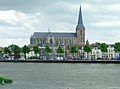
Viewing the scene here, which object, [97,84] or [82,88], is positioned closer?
[82,88]

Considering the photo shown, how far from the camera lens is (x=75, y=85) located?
80.8 metres

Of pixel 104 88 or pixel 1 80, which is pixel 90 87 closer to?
pixel 104 88

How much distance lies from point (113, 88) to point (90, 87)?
343 centimetres

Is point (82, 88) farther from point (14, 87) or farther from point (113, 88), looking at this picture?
point (14, 87)

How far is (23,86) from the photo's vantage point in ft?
254

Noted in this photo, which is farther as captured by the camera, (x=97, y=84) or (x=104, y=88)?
(x=97, y=84)

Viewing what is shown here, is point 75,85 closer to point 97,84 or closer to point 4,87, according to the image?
point 97,84

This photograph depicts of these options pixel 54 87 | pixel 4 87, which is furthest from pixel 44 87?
pixel 4 87

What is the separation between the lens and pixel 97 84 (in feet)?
271

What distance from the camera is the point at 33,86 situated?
7781cm

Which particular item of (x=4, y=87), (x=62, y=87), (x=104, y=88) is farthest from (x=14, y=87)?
(x=104, y=88)

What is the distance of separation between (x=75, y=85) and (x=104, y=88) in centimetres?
646

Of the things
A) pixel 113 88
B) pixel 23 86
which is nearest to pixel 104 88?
pixel 113 88

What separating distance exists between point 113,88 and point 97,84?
716 cm
